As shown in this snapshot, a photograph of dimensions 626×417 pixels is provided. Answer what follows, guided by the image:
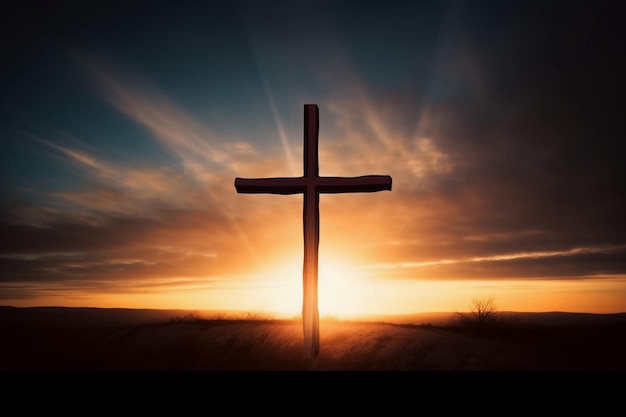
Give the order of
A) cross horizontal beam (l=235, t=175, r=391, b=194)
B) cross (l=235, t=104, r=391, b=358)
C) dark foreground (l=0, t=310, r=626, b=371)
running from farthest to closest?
cross horizontal beam (l=235, t=175, r=391, b=194), dark foreground (l=0, t=310, r=626, b=371), cross (l=235, t=104, r=391, b=358)

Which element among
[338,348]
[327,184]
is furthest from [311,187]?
[338,348]

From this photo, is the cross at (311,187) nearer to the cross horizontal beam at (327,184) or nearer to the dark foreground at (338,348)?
the cross horizontal beam at (327,184)

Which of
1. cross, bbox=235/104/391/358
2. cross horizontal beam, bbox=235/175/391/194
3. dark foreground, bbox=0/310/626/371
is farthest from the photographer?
cross horizontal beam, bbox=235/175/391/194

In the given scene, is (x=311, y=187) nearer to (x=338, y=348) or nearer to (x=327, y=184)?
(x=327, y=184)

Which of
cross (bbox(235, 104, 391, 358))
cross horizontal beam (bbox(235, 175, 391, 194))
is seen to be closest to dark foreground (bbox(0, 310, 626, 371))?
cross (bbox(235, 104, 391, 358))

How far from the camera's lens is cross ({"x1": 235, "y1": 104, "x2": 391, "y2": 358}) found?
33.9ft

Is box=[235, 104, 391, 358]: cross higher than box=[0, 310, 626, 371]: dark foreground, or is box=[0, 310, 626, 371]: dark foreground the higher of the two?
box=[235, 104, 391, 358]: cross

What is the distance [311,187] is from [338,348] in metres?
3.77

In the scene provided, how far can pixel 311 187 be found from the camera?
10.8 metres

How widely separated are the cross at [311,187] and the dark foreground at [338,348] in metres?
→ 2.29

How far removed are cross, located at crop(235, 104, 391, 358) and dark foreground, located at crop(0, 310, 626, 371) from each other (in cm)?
229

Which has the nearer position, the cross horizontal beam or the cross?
the cross

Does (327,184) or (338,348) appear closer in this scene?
(327,184)

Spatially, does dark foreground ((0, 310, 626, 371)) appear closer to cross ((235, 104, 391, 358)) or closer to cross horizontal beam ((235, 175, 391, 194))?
cross ((235, 104, 391, 358))
